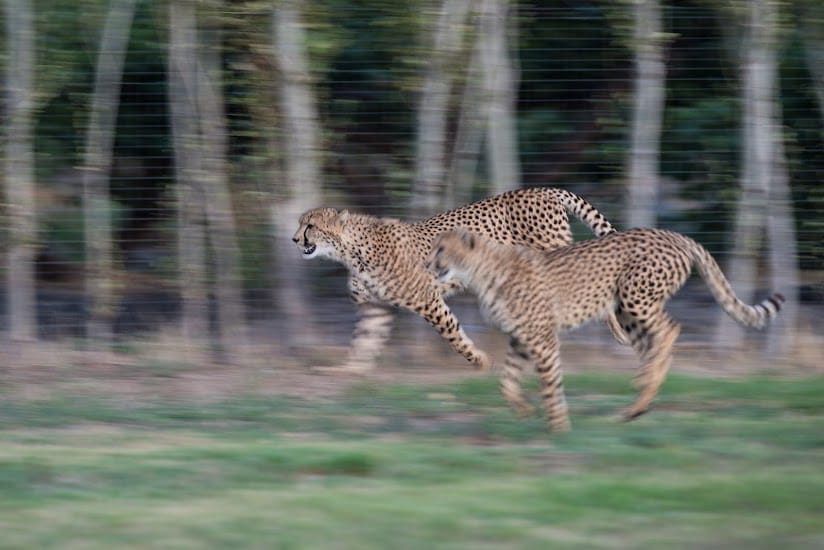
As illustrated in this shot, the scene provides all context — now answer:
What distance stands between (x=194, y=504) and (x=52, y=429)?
2261 mm

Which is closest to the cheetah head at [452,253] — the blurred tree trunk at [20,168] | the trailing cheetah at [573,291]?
the trailing cheetah at [573,291]

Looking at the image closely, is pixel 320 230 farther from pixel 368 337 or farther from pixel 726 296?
pixel 726 296

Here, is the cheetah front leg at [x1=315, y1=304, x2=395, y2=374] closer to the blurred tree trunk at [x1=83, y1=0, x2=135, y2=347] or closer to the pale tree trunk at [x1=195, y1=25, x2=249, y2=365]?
the pale tree trunk at [x1=195, y1=25, x2=249, y2=365]

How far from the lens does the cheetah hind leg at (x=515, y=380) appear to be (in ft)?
23.2

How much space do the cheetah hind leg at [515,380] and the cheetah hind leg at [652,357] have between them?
0.56 metres

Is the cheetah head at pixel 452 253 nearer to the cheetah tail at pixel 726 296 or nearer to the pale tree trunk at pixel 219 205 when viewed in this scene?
the cheetah tail at pixel 726 296

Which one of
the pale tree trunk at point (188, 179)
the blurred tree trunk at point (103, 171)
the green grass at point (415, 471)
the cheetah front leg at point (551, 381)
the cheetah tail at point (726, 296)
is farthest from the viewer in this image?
the blurred tree trunk at point (103, 171)

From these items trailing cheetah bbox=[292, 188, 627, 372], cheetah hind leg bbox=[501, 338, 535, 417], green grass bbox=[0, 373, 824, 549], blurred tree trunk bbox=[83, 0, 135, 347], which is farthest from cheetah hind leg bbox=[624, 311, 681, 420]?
blurred tree trunk bbox=[83, 0, 135, 347]

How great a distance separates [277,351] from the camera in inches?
362

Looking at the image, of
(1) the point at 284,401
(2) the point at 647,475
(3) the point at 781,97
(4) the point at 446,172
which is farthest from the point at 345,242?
(2) the point at 647,475

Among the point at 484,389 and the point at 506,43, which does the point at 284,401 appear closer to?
the point at 484,389

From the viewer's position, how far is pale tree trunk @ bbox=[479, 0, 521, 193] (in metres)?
8.84

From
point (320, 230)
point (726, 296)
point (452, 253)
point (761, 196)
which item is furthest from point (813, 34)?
point (320, 230)

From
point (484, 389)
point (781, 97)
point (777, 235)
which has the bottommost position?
point (484, 389)
